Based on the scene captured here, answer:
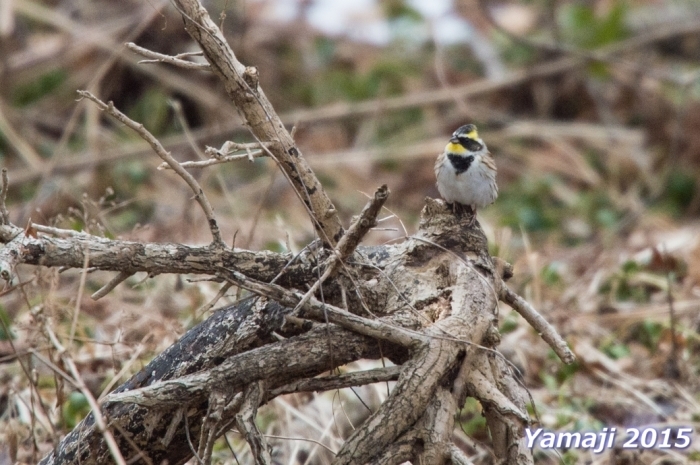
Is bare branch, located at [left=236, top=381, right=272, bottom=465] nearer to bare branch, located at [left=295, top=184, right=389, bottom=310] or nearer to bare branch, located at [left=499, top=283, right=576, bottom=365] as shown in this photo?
bare branch, located at [left=295, top=184, right=389, bottom=310]

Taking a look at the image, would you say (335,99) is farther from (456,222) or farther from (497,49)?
(456,222)

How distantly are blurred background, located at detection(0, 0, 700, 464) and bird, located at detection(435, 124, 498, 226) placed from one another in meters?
1.24

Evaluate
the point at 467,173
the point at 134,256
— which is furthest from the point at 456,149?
the point at 134,256

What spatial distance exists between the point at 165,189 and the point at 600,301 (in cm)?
479

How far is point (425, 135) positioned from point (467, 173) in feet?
20.2

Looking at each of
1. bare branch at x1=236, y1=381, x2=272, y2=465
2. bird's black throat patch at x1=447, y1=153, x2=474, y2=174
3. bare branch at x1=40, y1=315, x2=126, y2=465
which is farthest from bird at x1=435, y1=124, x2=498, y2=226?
bare branch at x1=40, y1=315, x2=126, y2=465

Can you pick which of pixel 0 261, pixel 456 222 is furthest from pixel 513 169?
pixel 0 261

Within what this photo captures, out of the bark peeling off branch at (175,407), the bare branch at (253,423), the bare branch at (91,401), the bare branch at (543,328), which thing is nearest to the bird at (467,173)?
the bare branch at (543,328)

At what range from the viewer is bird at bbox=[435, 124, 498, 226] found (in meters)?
4.09

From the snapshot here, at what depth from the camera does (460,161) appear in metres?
4.44

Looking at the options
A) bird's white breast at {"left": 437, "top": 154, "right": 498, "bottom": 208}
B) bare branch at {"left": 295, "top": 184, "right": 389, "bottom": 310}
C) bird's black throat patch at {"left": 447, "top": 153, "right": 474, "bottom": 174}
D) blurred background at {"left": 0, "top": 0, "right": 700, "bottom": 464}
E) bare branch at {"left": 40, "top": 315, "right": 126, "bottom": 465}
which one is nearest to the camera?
bare branch at {"left": 40, "top": 315, "right": 126, "bottom": 465}

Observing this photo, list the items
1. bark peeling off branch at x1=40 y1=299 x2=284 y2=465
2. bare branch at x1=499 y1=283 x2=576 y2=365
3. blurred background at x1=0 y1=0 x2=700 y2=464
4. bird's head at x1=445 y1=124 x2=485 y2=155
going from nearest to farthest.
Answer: bark peeling off branch at x1=40 y1=299 x2=284 y2=465, bare branch at x1=499 y1=283 x2=576 y2=365, bird's head at x1=445 y1=124 x2=485 y2=155, blurred background at x1=0 y1=0 x2=700 y2=464

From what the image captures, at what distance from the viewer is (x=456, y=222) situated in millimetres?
3465

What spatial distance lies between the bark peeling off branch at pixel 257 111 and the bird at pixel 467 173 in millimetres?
739
